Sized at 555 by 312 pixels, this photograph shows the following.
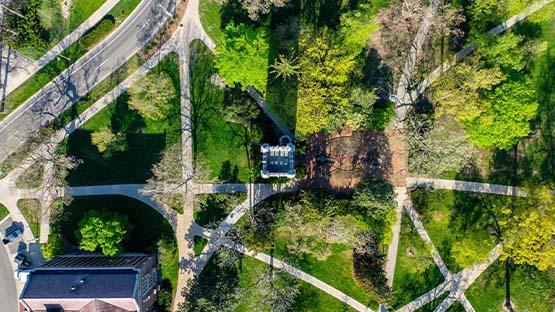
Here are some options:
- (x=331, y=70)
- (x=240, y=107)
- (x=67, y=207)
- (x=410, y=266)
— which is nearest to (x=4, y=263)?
(x=67, y=207)

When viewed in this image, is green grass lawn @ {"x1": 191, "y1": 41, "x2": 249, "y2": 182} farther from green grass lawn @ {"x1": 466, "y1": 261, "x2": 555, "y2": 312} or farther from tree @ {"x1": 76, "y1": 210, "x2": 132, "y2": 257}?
green grass lawn @ {"x1": 466, "y1": 261, "x2": 555, "y2": 312}

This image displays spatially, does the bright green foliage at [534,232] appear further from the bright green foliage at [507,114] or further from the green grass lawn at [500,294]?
the bright green foliage at [507,114]

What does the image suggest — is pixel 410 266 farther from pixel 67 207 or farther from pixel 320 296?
pixel 67 207

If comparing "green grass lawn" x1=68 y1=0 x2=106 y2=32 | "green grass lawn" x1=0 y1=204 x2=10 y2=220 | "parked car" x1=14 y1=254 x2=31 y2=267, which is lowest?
"parked car" x1=14 y1=254 x2=31 y2=267

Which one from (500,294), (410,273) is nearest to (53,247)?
(410,273)

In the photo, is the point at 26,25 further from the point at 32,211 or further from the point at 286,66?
the point at 286,66

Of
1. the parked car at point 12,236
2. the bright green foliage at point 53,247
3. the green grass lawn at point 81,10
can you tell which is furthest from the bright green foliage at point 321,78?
the parked car at point 12,236

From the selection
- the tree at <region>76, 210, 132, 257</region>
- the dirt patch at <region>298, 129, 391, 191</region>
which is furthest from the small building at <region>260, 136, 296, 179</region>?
the tree at <region>76, 210, 132, 257</region>
